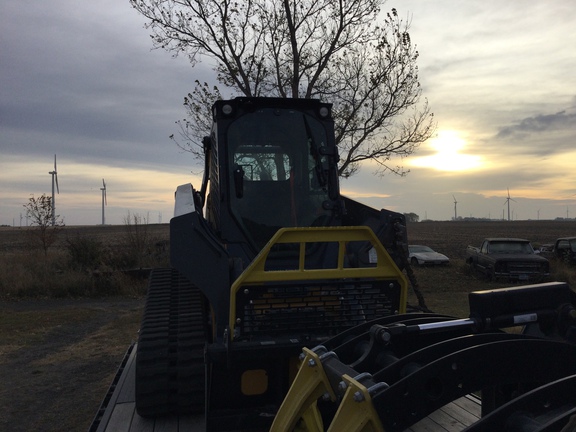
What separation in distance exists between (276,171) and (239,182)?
0.39 m

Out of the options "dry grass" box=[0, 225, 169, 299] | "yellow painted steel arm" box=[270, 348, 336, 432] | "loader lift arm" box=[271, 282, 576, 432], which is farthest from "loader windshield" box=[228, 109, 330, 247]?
"dry grass" box=[0, 225, 169, 299]

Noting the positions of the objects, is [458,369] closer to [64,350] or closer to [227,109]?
[227,109]

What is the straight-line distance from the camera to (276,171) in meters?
5.45

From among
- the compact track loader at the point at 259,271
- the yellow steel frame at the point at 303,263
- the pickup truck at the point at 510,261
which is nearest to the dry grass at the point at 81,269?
the pickup truck at the point at 510,261

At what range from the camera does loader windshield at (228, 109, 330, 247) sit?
536 cm

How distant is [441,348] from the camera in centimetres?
240

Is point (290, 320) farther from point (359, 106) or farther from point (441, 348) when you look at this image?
point (359, 106)

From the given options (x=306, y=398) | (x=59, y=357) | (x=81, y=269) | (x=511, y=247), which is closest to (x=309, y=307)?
(x=306, y=398)

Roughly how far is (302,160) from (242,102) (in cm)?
80

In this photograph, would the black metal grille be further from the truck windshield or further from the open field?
the truck windshield

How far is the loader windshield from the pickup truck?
15.4m

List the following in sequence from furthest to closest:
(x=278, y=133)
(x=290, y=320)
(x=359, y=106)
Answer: (x=359, y=106) < (x=278, y=133) < (x=290, y=320)

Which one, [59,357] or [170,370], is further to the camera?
[59,357]

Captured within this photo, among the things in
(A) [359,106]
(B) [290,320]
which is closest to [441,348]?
(B) [290,320]
